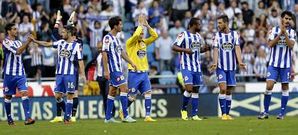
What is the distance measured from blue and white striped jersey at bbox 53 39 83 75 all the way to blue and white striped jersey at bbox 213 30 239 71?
145 inches

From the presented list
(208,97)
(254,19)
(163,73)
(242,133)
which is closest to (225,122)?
(242,133)

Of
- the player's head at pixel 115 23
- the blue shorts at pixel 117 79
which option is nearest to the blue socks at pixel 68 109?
the blue shorts at pixel 117 79

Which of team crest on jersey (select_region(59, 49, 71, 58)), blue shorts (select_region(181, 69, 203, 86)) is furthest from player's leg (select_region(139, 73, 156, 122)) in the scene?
team crest on jersey (select_region(59, 49, 71, 58))

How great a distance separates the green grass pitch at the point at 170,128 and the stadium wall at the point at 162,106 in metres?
8.48

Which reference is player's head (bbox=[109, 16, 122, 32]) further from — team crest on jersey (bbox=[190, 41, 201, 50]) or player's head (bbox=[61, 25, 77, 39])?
team crest on jersey (bbox=[190, 41, 201, 50])

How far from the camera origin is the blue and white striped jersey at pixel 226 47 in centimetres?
2686

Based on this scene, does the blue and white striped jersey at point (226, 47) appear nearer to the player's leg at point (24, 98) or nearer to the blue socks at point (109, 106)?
the blue socks at point (109, 106)

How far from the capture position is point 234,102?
34.3m

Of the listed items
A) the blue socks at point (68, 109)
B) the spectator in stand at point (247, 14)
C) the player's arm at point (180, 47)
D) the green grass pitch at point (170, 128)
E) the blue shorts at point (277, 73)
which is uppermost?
the spectator in stand at point (247, 14)

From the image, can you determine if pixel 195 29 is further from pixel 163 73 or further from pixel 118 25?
pixel 163 73

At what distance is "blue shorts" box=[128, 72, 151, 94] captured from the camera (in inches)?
1051

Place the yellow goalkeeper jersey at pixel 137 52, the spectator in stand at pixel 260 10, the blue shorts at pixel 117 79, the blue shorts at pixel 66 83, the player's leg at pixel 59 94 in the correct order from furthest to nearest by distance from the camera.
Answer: the spectator in stand at pixel 260 10
the yellow goalkeeper jersey at pixel 137 52
the player's leg at pixel 59 94
the blue shorts at pixel 66 83
the blue shorts at pixel 117 79

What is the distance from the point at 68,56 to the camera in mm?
26141

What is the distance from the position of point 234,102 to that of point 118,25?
983 centimetres
